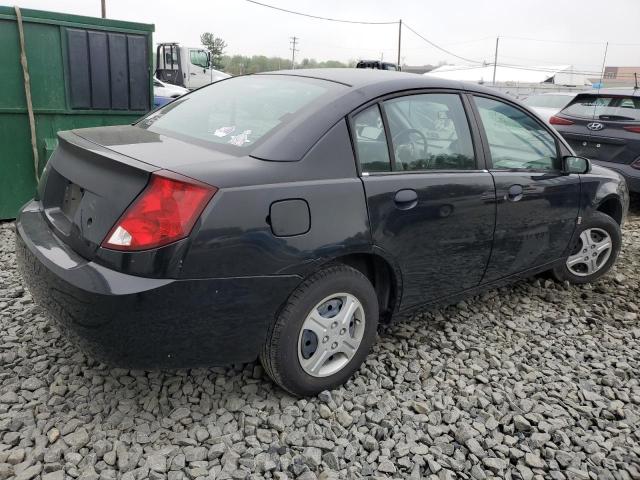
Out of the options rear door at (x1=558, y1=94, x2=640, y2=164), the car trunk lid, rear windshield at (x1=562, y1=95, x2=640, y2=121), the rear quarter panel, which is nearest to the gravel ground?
the car trunk lid

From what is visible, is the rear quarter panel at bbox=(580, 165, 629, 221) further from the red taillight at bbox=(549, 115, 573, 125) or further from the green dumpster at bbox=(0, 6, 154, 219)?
the green dumpster at bbox=(0, 6, 154, 219)

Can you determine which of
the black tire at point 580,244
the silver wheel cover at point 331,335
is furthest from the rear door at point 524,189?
the silver wheel cover at point 331,335

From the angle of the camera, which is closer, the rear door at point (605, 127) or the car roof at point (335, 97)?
the car roof at point (335, 97)

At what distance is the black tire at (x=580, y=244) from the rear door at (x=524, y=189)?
10.8 inches

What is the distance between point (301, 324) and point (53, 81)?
3.98 meters

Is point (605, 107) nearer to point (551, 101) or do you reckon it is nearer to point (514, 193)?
point (514, 193)

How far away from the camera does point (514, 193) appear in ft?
10.6

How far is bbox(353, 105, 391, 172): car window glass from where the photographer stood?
101 inches

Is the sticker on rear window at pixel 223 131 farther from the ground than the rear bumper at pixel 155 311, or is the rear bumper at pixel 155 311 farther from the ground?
the sticker on rear window at pixel 223 131

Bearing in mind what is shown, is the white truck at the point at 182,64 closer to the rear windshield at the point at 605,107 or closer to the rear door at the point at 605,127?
the rear windshield at the point at 605,107

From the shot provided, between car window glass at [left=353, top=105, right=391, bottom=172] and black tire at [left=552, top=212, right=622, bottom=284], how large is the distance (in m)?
2.07

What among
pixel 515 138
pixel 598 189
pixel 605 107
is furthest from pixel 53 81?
pixel 605 107

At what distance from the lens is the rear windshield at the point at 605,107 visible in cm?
671

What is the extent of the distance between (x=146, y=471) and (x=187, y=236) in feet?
3.12
